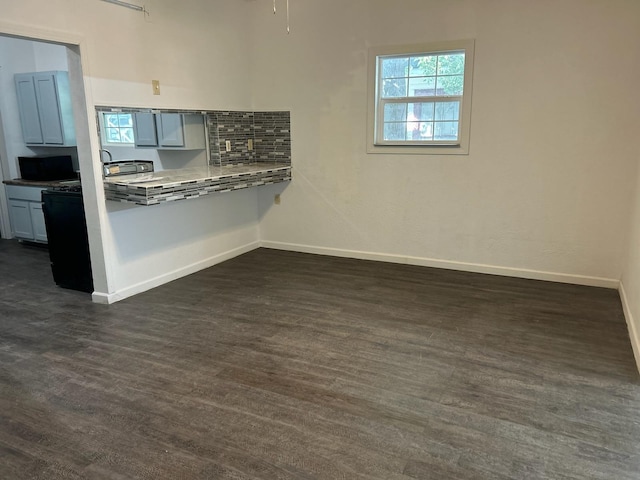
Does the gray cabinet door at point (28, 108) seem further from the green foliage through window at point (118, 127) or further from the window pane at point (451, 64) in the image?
the window pane at point (451, 64)

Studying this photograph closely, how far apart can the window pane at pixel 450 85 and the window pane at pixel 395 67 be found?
379 mm

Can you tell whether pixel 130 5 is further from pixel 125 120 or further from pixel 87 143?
pixel 87 143

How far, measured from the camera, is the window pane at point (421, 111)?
4.64m

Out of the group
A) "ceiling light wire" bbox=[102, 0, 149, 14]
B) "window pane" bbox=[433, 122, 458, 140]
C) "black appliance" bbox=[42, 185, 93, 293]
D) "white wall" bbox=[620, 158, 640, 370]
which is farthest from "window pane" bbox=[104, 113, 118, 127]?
"white wall" bbox=[620, 158, 640, 370]

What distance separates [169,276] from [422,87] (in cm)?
307

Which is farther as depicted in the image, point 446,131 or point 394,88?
point 394,88

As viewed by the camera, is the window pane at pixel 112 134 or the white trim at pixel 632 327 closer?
the white trim at pixel 632 327

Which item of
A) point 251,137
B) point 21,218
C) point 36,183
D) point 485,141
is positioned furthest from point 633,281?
point 21,218

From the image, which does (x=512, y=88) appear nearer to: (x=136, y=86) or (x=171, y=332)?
(x=136, y=86)

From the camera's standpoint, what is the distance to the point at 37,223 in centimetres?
571

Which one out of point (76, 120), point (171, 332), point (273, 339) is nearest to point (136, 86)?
point (76, 120)

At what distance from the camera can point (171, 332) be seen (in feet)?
11.2

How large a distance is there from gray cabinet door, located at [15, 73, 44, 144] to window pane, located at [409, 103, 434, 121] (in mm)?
4451

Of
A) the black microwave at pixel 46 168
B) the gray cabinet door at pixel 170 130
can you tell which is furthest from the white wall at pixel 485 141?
the black microwave at pixel 46 168
